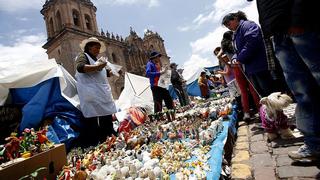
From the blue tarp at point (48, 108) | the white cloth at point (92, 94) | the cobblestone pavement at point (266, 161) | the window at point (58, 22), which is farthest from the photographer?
the window at point (58, 22)

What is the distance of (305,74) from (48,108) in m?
3.69

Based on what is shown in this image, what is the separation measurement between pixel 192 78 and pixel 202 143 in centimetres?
1259

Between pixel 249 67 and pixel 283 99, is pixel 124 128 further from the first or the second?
pixel 283 99

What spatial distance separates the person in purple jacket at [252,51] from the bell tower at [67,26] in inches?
843

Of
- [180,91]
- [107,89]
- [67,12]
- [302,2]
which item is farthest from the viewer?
[67,12]

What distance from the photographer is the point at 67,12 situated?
25.1m

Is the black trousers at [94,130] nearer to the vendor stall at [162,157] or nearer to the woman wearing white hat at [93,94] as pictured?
the woman wearing white hat at [93,94]

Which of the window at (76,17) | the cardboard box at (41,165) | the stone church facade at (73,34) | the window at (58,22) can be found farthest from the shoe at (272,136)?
the window at (76,17)

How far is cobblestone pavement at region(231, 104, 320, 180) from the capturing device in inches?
69.7

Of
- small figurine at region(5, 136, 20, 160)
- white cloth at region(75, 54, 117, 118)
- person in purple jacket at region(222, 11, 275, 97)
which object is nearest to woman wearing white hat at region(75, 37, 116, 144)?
white cloth at region(75, 54, 117, 118)

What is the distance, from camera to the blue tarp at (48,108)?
3.70 metres

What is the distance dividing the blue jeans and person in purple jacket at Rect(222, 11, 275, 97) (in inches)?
58.6

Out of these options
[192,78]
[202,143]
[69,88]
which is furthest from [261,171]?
[192,78]

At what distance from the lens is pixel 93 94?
12.6 ft
